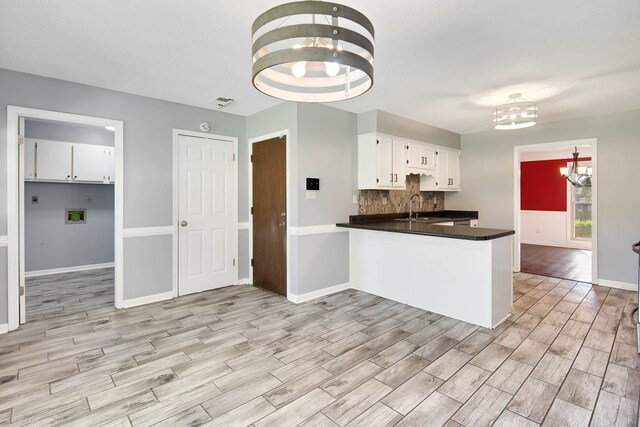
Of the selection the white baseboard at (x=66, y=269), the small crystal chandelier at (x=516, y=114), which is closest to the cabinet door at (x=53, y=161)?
the white baseboard at (x=66, y=269)

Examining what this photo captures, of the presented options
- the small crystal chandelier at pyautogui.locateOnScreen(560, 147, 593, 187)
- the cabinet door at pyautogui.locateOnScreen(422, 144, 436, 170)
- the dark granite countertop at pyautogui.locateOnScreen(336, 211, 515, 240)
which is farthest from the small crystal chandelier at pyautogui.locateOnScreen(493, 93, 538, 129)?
the small crystal chandelier at pyautogui.locateOnScreen(560, 147, 593, 187)

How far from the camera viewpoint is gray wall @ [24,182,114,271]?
17.4 feet

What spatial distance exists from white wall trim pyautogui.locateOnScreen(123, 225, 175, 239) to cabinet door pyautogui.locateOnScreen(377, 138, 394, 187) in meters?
2.79

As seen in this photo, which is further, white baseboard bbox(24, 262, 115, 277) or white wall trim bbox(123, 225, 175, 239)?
white baseboard bbox(24, 262, 115, 277)

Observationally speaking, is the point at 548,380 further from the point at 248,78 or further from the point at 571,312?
the point at 248,78

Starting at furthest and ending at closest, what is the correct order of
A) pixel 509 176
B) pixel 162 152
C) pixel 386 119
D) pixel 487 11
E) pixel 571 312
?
pixel 509 176 → pixel 386 119 → pixel 162 152 → pixel 571 312 → pixel 487 11

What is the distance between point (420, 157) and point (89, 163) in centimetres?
547

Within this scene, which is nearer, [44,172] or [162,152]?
[162,152]

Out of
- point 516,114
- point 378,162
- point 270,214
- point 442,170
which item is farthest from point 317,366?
point 442,170

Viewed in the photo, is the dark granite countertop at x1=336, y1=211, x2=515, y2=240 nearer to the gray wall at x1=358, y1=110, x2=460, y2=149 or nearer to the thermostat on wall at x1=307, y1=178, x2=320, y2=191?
the thermostat on wall at x1=307, y1=178, x2=320, y2=191

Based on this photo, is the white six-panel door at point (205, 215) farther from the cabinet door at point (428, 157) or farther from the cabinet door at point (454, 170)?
the cabinet door at point (454, 170)

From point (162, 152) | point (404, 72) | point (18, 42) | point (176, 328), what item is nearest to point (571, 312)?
point (404, 72)

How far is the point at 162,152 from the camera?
4.05 metres

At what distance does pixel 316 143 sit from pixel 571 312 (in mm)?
3464
